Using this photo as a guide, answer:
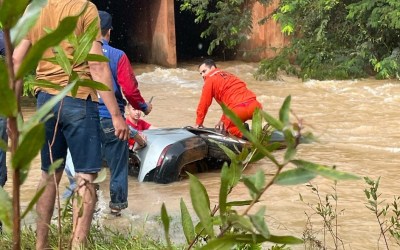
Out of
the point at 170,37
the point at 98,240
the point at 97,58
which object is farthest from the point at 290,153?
the point at 170,37

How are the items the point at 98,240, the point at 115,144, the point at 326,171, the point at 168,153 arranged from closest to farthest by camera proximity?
the point at 326,171
the point at 98,240
the point at 115,144
the point at 168,153

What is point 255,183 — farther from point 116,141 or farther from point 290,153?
point 116,141

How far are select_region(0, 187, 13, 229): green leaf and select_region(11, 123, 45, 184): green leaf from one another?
118 millimetres


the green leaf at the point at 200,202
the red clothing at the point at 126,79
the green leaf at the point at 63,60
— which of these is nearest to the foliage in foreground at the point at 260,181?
the green leaf at the point at 200,202

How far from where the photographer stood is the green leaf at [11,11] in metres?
0.99

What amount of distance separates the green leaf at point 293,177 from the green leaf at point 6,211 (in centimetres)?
38

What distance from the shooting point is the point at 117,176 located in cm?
583

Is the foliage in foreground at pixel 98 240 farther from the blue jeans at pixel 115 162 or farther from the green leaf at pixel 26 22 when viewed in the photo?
the green leaf at pixel 26 22

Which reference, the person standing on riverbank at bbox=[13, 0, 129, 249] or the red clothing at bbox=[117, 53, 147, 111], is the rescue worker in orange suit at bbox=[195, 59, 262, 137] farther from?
the person standing on riverbank at bbox=[13, 0, 129, 249]

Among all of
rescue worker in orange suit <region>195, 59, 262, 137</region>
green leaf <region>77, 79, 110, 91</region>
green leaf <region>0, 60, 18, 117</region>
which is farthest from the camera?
rescue worker in orange suit <region>195, 59, 262, 137</region>

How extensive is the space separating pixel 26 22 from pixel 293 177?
0.43 metres

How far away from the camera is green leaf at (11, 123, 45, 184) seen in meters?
0.97

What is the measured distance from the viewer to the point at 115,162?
578 centimetres

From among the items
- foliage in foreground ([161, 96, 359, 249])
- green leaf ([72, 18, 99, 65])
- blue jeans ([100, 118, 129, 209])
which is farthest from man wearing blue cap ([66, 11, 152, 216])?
foliage in foreground ([161, 96, 359, 249])
